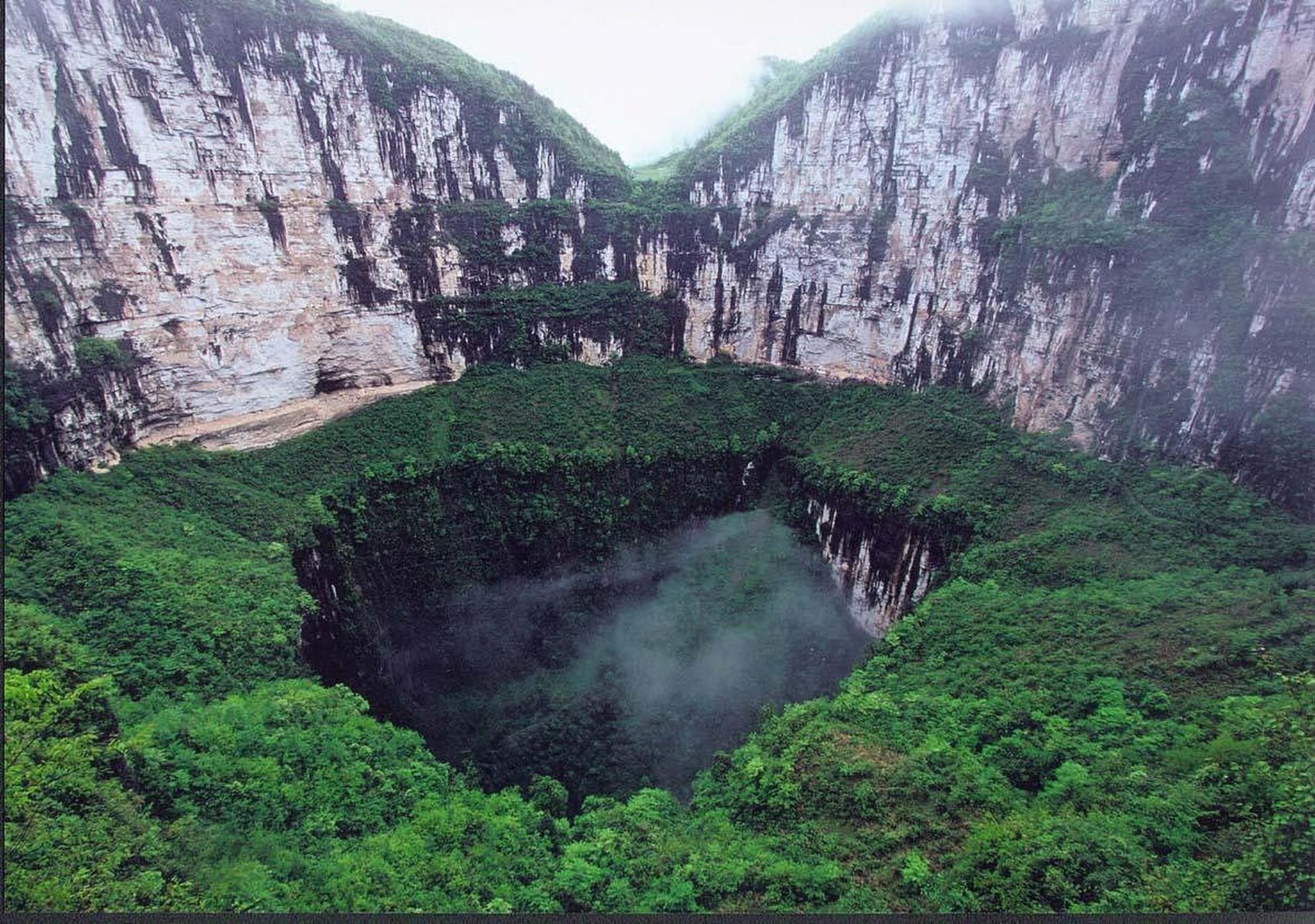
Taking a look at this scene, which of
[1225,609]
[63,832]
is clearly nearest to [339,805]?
[63,832]

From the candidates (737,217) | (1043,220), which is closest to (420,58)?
(737,217)

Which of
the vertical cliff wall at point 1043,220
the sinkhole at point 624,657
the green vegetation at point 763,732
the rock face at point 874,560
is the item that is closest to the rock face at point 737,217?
the vertical cliff wall at point 1043,220

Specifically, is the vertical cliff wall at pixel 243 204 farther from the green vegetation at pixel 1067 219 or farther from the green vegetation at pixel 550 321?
the green vegetation at pixel 1067 219

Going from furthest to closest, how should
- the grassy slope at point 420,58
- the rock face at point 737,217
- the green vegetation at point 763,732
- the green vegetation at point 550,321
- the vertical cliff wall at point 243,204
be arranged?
the green vegetation at point 550,321 → the grassy slope at point 420,58 → the rock face at point 737,217 → the vertical cliff wall at point 243,204 → the green vegetation at point 763,732

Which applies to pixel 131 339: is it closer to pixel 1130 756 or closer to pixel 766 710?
pixel 766 710

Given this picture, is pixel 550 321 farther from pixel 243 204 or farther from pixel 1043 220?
pixel 1043 220

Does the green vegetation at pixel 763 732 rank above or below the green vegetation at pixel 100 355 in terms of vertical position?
below
